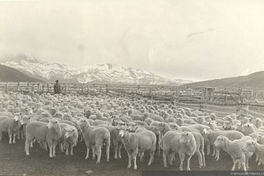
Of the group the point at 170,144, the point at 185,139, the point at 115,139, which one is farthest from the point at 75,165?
the point at 185,139

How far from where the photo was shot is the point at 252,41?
5805 mm

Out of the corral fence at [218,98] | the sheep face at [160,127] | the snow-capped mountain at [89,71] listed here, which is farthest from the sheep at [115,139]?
the corral fence at [218,98]

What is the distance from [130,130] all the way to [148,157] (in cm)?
80

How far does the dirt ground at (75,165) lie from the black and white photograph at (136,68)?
0.02m

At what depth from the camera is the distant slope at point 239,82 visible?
596 centimetres

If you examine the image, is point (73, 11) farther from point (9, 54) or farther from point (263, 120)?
point (263, 120)

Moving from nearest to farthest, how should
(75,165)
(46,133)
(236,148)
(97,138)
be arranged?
(236,148) < (75,165) < (97,138) < (46,133)

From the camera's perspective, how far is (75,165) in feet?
16.1

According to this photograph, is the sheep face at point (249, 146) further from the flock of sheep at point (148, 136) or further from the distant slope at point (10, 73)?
the distant slope at point (10, 73)

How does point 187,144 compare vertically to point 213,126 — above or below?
below

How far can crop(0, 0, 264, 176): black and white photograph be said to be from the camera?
16.1ft

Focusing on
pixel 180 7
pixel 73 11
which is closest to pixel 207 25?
pixel 180 7

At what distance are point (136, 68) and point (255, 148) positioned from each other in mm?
3055

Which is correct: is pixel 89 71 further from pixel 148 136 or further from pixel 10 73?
pixel 10 73
